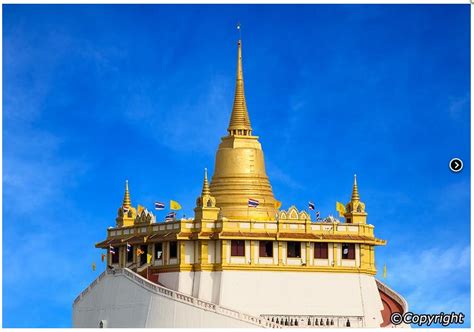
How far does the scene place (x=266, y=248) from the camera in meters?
90.3

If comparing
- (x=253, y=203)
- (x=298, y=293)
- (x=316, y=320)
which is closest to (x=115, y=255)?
(x=253, y=203)

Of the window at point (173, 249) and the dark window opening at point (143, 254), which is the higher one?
the dark window opening at point (143, 254)

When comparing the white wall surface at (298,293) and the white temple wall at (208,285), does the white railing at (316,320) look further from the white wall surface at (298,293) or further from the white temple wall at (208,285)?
the white temple wall at (208,285)

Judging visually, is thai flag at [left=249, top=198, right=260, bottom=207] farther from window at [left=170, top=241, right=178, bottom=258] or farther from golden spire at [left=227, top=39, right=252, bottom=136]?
golden spire at [left=227, top=39, right=252, bottom=136]

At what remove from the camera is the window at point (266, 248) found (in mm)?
90188

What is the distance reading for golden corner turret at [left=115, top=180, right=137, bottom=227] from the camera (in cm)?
9825

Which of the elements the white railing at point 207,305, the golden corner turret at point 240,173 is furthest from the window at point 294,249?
the white railing at point 207,305

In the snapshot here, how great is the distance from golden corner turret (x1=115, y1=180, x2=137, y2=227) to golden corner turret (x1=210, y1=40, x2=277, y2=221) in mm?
6072

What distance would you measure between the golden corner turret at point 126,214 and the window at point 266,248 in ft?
37.2

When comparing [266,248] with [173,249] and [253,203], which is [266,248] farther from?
[173,249]

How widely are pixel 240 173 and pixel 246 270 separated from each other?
7.92 meters

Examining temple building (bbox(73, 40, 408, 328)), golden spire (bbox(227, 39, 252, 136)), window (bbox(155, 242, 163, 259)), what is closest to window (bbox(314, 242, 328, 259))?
temple building (bbox(73, 40, 408, 328))

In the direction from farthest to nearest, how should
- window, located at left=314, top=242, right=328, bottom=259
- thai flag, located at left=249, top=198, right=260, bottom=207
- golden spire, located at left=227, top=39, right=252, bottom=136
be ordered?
golden spire, located at left=227, top=39, right=252, bottom=136 → thai flag, located at left=249, top=198, right=260, bottom=207 → window, located at left=314, top=242, right=328, bottom=259

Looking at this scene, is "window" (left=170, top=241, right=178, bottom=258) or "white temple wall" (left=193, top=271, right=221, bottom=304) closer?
"white temple wall" (left=193, top=271, right=221, bottom=304)
